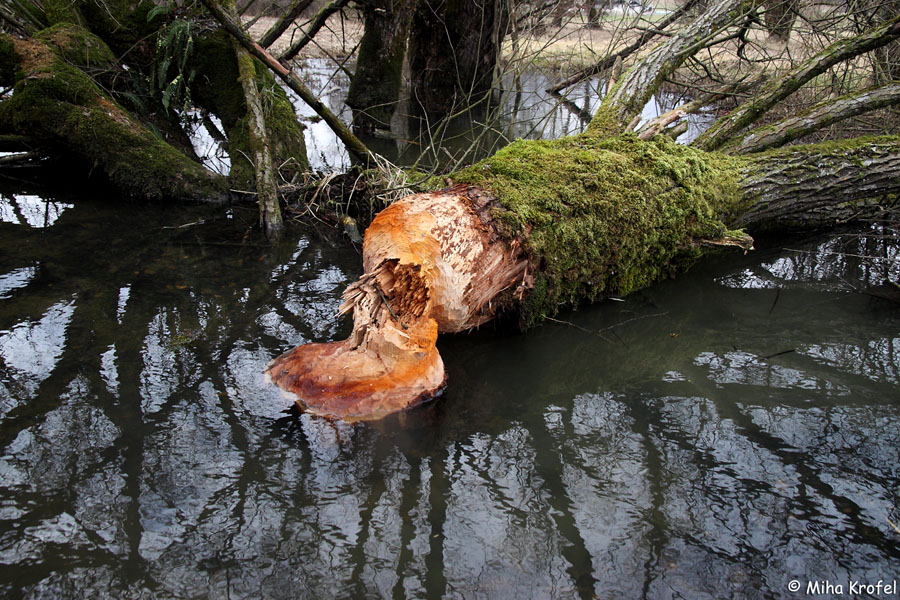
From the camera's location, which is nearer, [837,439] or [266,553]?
[266,553]

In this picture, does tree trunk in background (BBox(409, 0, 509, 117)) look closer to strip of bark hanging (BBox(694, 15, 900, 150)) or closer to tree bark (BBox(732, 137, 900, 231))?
strip of bark hanging (BBox(694, 15, 900, 150))

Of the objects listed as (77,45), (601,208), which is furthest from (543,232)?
(77,45)

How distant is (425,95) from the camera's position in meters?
9.74

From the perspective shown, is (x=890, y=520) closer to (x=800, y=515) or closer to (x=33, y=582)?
(x=800, y=515)

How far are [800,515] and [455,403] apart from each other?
5.21 feet

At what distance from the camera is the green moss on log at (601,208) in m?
3.66

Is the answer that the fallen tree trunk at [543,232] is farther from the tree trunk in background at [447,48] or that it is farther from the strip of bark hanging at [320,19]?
the tree trunk in background at [447,48]

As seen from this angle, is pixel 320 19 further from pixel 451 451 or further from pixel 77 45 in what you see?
pixel 451 451

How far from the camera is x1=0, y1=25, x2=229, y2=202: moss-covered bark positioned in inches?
223

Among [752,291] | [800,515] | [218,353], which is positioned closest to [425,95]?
[752,291]

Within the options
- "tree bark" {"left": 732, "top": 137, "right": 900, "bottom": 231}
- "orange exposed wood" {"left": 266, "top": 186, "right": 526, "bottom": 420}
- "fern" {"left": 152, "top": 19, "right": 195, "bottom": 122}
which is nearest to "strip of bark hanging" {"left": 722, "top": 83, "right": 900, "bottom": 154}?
"tree bark" {"left": 732, "top": 137, "right": 900, "bottom": 231}

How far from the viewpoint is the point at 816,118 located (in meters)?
5.22

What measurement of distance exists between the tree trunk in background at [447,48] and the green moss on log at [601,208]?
15.9 ft

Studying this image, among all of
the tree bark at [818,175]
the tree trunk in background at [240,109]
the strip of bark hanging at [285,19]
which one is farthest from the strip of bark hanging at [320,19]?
the tree bark at [818,175]
